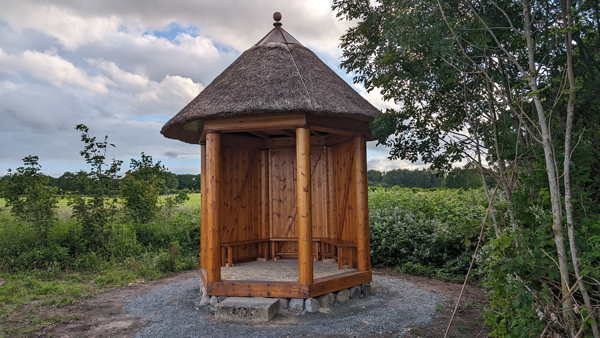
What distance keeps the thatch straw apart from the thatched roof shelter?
17 millimetres

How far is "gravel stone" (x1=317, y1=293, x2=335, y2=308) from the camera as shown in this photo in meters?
5.68

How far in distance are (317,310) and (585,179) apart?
3659 mm

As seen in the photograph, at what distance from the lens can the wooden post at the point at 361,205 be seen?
6.41 m

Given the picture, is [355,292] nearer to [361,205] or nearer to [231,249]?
[361,205]

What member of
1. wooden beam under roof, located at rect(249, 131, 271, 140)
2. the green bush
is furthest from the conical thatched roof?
the green bush

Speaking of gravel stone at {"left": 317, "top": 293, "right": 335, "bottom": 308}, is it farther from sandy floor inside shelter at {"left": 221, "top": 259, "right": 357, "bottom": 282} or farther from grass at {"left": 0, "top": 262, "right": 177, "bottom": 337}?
grass at {"left": 0, "top": 262, "right": 177, "bottom": 337}

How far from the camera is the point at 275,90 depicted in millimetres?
5559

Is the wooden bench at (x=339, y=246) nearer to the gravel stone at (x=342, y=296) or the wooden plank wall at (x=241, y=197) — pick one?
the gravel stone at (x=342, y=296)

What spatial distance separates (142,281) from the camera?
8.11 metres

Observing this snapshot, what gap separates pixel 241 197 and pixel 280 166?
1067 mm

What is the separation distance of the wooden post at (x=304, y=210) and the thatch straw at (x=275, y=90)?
48 centimetres

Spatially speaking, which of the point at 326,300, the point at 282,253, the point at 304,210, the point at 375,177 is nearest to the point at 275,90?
the point at 304,210

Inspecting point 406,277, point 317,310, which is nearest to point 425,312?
point 317,310

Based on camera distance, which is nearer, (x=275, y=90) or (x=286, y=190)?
(x=275, y=90)
